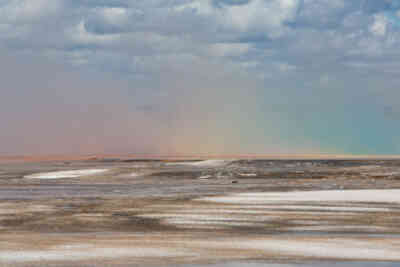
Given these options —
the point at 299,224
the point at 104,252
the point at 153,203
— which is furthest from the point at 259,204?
the point at 104,252

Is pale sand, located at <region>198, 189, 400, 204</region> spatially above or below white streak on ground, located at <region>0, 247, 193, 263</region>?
below

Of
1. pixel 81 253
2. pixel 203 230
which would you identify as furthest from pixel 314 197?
pixel 81 253

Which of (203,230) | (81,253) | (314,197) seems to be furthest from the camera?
(314,197)

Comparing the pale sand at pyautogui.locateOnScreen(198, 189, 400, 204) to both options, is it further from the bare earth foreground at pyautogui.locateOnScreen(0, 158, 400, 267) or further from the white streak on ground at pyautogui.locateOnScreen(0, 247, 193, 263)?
the white streak on ground at pyautogui.locateOnScreen(0, 247, 193, 263)

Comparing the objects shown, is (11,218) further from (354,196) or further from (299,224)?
(354,196)

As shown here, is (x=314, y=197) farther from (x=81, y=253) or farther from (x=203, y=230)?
(x=81, y=253)

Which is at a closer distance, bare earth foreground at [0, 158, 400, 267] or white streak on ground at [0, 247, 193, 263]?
white streak on ground at [0, 247, 193, 263]

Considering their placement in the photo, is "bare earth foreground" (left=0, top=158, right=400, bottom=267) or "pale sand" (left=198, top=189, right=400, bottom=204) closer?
"bare earth foreground" (left=0, top=158, right=400, bottom=267)

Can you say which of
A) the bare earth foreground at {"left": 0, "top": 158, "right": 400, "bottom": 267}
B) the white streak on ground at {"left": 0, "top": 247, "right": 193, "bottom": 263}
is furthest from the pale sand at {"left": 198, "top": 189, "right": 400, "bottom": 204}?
the white streak on ground at {"left": 0, "top": 247, "right": 193, "bottom": 263}

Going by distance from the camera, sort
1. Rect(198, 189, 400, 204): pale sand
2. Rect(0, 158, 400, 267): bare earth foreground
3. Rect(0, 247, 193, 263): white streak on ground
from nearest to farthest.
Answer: Rect(0, 247, 193, 263): white streak on ground, Rect(0, 158, 400, 267): bare earth foreground, Rect(198, 189, 400, 204): pale sand

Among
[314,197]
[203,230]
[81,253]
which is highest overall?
[81,253]

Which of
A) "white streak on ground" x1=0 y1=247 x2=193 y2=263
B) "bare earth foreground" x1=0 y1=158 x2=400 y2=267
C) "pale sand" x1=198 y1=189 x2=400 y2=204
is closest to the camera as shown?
"white streak on ground" x1=0 y1=247 x2=193 y2=263

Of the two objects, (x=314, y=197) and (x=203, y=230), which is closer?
(x=203, y=230)

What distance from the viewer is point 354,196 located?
48.3 m
